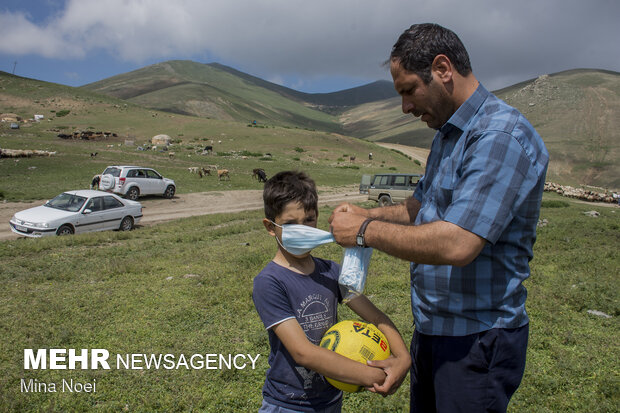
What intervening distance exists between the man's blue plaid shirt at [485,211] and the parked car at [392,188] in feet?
59.8

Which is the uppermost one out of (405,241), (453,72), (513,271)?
(453,72)

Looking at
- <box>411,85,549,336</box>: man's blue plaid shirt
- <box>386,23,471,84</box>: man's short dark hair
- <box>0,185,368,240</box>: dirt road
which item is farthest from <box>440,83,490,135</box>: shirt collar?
<box>0,185,368,240</box>: dirt road

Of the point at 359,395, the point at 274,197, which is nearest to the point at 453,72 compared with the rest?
the point at 274,197

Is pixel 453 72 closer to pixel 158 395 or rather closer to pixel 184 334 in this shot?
pixel 158 395

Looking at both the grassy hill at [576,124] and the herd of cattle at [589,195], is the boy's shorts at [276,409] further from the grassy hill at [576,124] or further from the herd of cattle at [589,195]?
the grassy hill at [576,124]

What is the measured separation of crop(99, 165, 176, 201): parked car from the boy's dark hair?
21.5 m

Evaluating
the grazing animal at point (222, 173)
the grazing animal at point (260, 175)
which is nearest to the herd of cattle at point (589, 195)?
the grazing animal at point (260, 175)

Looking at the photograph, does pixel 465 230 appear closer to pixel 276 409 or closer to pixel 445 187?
pixel 445 187

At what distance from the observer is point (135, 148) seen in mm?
43312

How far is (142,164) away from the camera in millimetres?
33531

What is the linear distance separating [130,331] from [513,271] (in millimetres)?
5204

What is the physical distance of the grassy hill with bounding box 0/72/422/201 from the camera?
27547mm

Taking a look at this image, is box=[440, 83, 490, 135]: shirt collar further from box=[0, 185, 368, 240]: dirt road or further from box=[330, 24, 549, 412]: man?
box=[0, 185, 368, 240]: dirt road

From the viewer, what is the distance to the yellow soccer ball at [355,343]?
7.31ft
